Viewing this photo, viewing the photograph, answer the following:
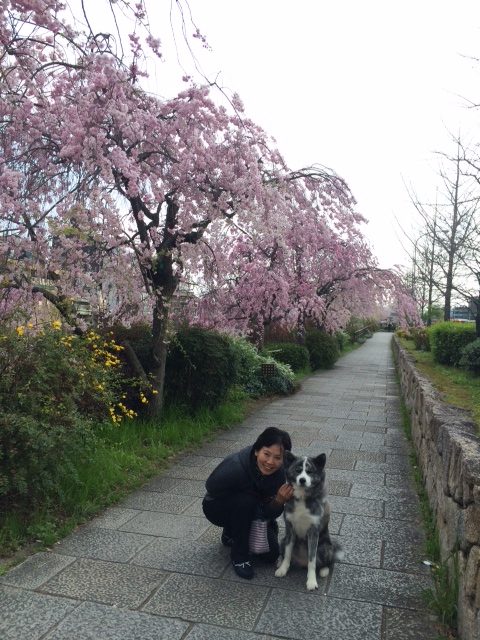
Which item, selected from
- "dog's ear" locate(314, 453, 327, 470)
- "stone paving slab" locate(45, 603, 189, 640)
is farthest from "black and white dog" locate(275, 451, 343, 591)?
"stone paving slab" locate(45, 603, 189, 640)

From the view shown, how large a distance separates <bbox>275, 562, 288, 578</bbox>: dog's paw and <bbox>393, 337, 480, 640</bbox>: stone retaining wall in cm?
101

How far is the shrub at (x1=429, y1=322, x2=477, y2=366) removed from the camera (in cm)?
1211

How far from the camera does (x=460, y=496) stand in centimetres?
306

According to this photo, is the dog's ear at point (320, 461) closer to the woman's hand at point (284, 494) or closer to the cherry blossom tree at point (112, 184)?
the woman's hand at point (284, 494)

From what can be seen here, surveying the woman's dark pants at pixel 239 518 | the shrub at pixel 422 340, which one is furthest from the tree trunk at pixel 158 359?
the shrub at pixel 422 340

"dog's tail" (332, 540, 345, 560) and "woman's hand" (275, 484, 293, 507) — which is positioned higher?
"woman's hand" (275, 484, 293, 507)

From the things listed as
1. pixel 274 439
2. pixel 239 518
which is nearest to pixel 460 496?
pixel 274 439

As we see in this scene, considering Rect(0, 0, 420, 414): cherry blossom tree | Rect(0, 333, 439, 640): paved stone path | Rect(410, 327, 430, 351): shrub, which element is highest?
Rect(0, 0, 420, 414): cherry blossom tree

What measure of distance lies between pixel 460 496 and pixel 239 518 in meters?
1.40

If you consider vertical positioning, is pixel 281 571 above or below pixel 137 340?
below

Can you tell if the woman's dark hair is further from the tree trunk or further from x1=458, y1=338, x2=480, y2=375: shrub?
x1=458, y1=338, x2=480, y2=375: shrub

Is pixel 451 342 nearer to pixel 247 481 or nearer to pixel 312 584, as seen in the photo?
pixel 247 481

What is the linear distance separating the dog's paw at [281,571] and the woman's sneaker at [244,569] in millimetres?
171

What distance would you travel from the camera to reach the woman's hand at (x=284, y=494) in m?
3.51
